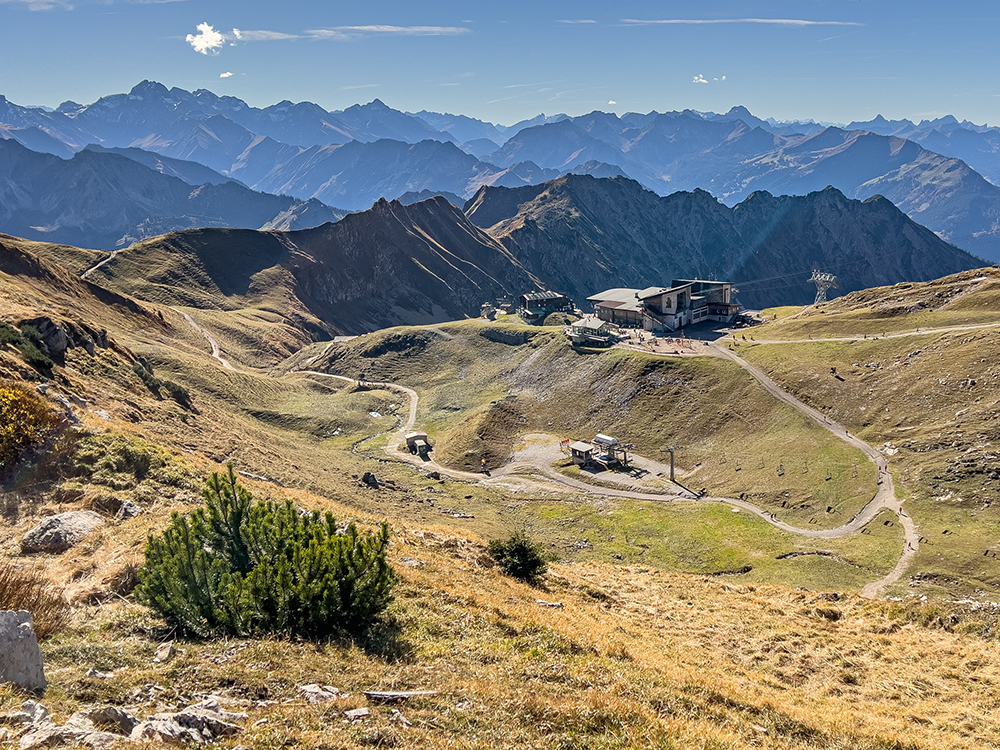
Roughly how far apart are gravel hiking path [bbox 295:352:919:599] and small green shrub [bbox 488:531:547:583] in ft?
86.9

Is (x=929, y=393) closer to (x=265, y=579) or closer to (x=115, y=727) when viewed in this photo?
(x=265, y=579)

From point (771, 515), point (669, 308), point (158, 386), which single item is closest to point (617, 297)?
point (669, 308)

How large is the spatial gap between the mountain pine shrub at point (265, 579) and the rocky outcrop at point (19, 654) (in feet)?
12.3

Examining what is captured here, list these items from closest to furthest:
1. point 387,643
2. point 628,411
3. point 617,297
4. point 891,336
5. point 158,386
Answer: point 387,643, point 158,386, point 891,336, point 628,411, point 617,297

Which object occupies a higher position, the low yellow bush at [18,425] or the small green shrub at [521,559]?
the low yellow bush at [18,425]

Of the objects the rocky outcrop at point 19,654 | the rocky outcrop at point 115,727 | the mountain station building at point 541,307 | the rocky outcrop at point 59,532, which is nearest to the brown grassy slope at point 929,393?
the rocky outcrop at point 115,727

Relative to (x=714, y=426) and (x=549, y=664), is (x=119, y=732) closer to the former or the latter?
(x=549, y=664)

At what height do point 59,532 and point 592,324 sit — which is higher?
point 592,324

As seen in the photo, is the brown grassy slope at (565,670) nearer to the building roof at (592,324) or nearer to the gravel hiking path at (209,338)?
the building roof at (592,324)

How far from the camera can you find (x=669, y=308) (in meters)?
126

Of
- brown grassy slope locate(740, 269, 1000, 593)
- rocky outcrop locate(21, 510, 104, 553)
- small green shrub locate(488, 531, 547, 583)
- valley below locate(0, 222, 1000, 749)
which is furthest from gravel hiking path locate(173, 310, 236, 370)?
rocky outcrop locate(21, 510, 104, 553)

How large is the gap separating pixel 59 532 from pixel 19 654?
1354cm

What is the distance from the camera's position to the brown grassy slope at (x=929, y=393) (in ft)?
155

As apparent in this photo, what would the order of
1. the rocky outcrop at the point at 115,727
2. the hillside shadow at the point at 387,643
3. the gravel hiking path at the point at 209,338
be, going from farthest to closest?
the gravel hiking path at the point at 209,338 → the hillside shadow at the point at 387,643 → the rocky outcrop at the point at 115,727
